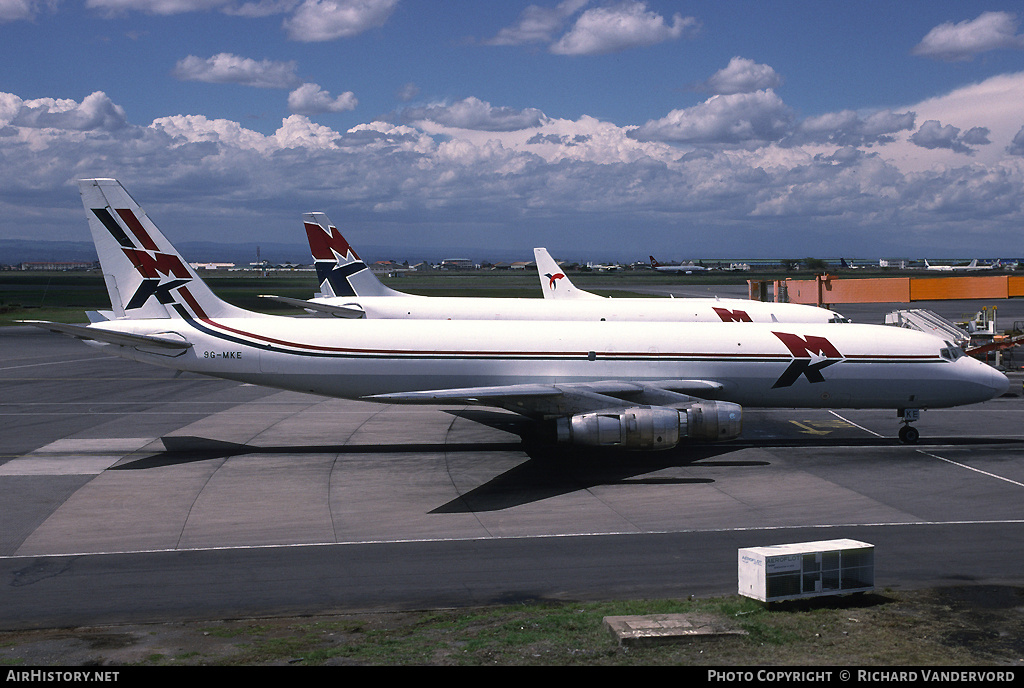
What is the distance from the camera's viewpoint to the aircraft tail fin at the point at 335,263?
5494 centimetres

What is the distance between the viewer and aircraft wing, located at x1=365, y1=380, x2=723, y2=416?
2639 cm

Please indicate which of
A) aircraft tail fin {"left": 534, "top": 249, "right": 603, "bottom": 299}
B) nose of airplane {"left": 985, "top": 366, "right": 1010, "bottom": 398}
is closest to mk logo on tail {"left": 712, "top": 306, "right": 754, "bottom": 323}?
aircraft tail fin {"left": 534, "top": 249, "right": 603, "bottom": 299}

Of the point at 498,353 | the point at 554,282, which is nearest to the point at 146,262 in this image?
the point at 498,353

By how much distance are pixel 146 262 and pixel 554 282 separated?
4271 cm

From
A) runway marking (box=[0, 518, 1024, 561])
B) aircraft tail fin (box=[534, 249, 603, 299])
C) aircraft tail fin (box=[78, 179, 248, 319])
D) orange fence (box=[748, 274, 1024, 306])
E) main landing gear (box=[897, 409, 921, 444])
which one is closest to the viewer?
runway marking (box=[0, 518, 1024, 561])

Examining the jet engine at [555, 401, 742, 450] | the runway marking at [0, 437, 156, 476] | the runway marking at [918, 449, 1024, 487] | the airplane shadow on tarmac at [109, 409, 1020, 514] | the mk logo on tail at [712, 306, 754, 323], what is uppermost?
the mk logo on tail at [712, 306, 754, 323]

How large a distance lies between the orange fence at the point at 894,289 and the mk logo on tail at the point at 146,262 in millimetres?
52003

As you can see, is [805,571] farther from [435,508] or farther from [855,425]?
[855,425]

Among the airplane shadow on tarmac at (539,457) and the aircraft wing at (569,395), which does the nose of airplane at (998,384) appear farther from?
the aircraft wing at (569,395)

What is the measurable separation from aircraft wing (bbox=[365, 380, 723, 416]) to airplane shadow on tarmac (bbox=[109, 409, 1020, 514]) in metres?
2.00

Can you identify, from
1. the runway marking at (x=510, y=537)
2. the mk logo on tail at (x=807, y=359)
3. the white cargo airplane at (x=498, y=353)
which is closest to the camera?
the runway marking at (x=510, y=537)

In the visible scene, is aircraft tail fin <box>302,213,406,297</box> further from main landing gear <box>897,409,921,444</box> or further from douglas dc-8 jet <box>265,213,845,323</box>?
main landing gear <box>897,409,921,444</box>

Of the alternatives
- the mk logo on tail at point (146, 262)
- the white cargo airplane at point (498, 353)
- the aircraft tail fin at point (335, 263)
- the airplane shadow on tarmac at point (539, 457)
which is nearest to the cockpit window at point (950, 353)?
the white cargo airplane at point (498, 353)
